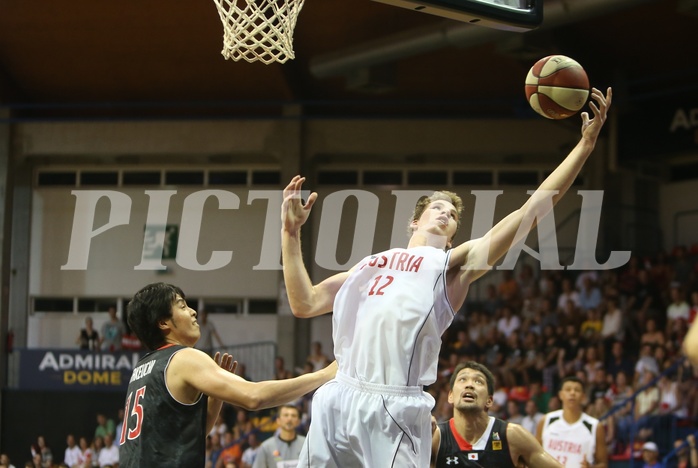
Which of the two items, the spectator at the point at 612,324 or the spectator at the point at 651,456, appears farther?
the spectator at the point at 612,324

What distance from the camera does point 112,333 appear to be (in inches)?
722

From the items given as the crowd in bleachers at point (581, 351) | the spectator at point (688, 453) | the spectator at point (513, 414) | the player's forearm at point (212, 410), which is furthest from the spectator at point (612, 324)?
the player's forearm at point (212, 410)

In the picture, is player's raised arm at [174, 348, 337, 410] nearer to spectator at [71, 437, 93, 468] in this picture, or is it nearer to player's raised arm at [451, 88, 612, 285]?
player's raised arm at [451, 88, 612, 285]

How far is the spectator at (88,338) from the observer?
1829 centimetres

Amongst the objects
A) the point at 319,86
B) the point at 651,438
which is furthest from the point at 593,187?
the point at 651,438

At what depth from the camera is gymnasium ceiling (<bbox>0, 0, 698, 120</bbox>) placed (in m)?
15.0

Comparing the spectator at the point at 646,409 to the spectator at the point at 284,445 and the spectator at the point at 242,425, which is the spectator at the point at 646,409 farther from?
the spectator at the point at 242,425

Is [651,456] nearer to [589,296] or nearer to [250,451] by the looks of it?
[589,296]

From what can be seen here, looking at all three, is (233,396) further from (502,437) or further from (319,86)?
(319,86)

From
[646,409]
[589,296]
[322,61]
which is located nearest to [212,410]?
[646,409]

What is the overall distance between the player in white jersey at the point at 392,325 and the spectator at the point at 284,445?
4.57 meters

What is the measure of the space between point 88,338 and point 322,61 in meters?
6.91

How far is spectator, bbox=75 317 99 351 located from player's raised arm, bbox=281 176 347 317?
14404 mm

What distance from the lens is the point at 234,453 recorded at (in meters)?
14.7
